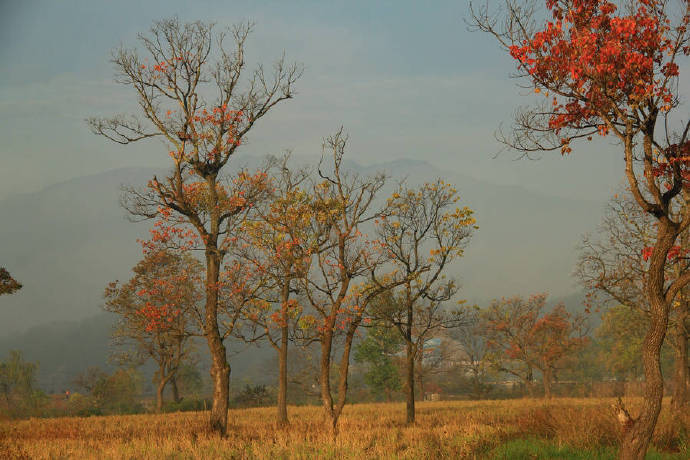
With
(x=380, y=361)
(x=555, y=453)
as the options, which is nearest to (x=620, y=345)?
(x=380, y=361)

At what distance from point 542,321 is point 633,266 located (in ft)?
73.0

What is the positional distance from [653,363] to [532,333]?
4283 cm

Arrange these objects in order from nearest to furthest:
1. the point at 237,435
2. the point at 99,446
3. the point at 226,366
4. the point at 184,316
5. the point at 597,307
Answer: the point at 99,446 < the point at 237,435 < the point at 226,366 < the point at 597,307 < the point at 184,316

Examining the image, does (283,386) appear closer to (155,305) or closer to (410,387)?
(410,387)

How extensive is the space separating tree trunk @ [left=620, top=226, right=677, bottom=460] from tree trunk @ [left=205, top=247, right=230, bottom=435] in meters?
14.7

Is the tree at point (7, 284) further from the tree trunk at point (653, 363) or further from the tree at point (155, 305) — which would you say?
the tree trunk at point (653, 363)

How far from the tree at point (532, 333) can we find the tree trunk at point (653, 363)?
41764 mm

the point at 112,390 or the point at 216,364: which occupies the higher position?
the point at 216,364

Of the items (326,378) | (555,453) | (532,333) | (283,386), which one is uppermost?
(532,333)

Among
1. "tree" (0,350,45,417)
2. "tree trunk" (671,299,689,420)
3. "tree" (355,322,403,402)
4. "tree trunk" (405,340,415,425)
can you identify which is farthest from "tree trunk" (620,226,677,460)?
"tree" (0,350,45,417)

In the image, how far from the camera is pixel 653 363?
1152 cm

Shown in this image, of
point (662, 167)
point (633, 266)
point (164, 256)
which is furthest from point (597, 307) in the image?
point (164, 256)

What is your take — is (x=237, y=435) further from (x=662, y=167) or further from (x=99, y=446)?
(x=662, y=167)

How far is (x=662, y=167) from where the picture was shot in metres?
12.9
